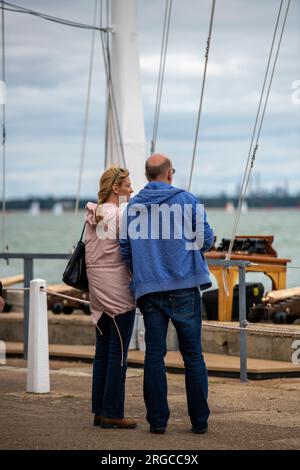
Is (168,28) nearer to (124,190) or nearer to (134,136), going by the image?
(134,136)

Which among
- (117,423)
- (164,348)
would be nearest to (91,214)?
(164,348)

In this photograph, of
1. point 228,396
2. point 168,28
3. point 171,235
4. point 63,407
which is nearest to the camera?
point 171,235

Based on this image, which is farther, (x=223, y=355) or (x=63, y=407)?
(x=223, y=355)

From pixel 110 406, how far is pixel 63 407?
1.25 meters

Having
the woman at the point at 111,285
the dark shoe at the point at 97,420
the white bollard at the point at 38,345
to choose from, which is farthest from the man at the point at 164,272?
the white bollard at the point at 38,345

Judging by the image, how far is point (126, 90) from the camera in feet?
42.0

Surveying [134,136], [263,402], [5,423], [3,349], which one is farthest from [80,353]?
[5,423]

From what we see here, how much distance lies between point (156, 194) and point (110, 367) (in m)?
1.11

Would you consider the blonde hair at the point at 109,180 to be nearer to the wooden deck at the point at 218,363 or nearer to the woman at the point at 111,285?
the woman at the point at 111,285

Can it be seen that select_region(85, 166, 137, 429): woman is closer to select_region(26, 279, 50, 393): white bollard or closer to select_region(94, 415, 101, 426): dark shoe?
select_region(94, 415, 101, 426): dark shoe

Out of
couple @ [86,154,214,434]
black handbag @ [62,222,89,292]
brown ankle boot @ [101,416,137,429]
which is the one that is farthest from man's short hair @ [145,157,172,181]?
brown ankle boot @ [101,416,137,429]

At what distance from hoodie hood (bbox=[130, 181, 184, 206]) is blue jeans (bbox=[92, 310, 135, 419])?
0.69 m

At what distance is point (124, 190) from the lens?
7738 mm

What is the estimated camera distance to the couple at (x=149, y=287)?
7496 mm
